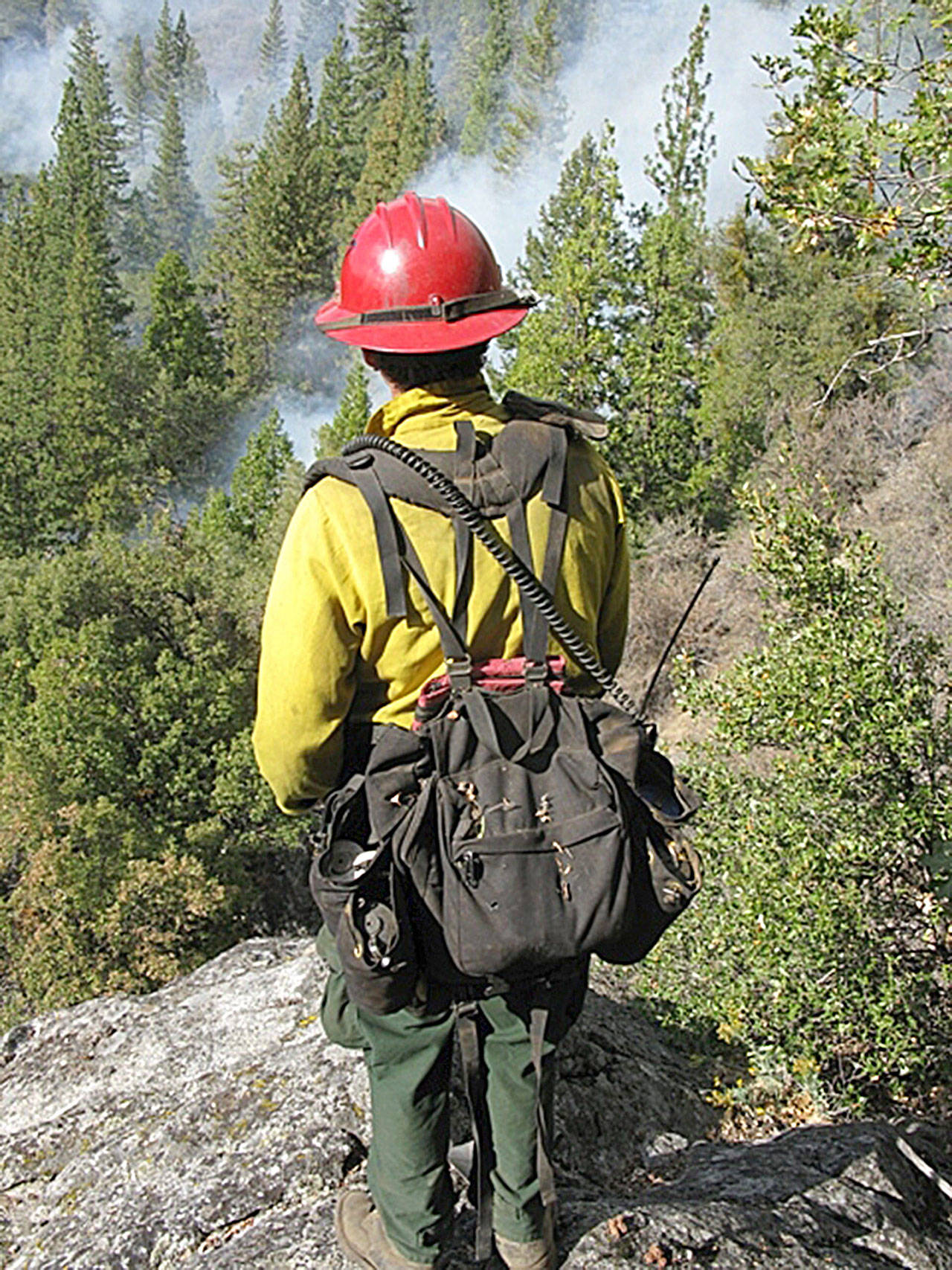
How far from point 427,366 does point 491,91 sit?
235 feet

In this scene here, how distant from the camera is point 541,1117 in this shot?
314 centimetres

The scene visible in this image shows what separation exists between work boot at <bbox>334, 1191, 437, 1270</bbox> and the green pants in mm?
48

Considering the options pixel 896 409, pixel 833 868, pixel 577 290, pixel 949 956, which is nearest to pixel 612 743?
pixel 833 868

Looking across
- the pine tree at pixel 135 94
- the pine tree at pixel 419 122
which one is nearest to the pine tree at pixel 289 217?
the pine tree at pixel 419 122

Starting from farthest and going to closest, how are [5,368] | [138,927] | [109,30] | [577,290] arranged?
[109,30], [5,368], [577,290], [138,927]

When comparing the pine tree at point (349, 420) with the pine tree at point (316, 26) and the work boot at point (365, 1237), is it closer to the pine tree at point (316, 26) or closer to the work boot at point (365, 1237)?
the work boot at point (365, 1237)

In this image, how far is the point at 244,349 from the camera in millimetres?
53562

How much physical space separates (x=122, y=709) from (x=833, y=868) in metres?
17.4

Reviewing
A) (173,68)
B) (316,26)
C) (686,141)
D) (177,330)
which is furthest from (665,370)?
(316,26)

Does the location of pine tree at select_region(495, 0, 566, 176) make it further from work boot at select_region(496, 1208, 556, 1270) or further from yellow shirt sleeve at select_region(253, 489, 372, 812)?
work boot at select_region(496, 1208, 556, 1270)

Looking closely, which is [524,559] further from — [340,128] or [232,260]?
[340,128]

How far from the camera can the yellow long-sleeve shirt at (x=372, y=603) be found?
2.77 meters

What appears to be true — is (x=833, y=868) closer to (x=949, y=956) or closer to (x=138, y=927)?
(x=949, y=956)

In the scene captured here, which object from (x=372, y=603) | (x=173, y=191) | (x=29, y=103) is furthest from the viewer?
(x=29, y=103)
